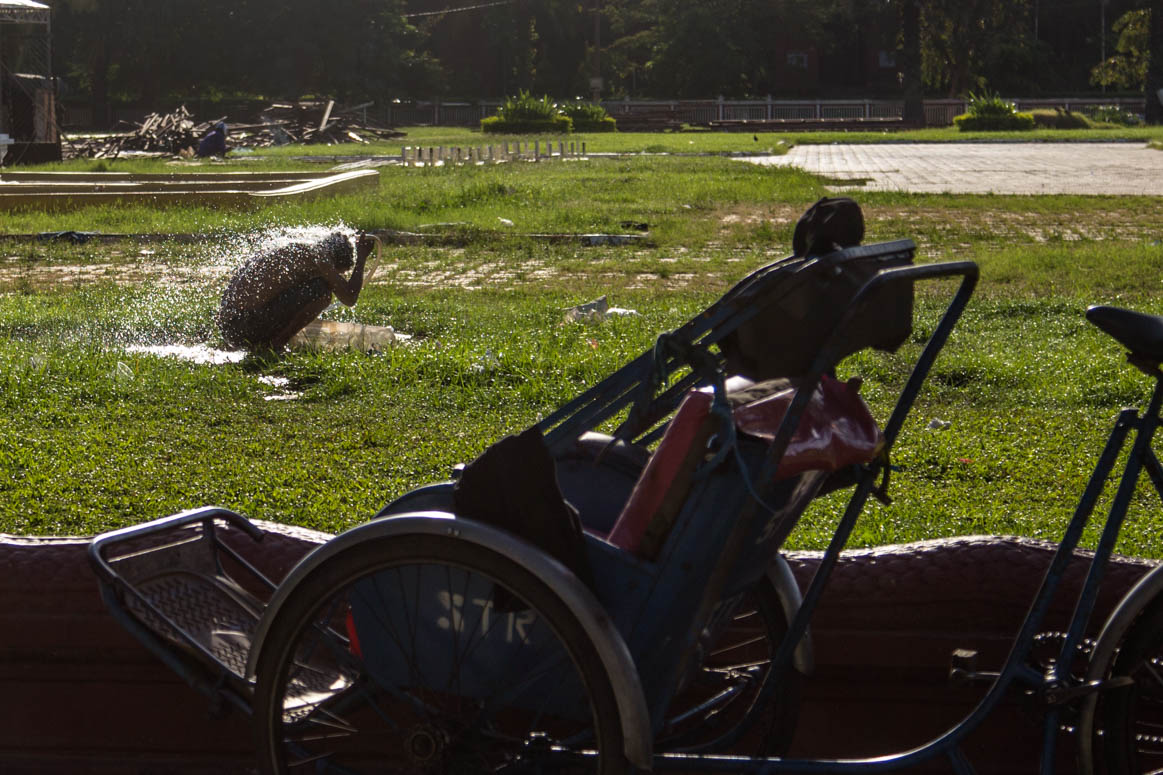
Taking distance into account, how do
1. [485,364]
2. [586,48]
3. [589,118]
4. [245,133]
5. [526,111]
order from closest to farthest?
[485,364], [245,133], [526,111], [589,118], [586,48]

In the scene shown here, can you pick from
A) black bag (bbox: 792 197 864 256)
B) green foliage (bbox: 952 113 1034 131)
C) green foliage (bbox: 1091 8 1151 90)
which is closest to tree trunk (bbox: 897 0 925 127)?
green foliage (bbox: 952 113 1034 131)

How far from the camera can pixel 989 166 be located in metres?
28.3

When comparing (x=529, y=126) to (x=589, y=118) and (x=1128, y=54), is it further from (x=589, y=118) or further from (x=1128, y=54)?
(x=1128, y=54)

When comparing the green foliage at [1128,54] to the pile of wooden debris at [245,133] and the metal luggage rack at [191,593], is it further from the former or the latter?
the metal luggage rack at [191,593]

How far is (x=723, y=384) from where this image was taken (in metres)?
2.34

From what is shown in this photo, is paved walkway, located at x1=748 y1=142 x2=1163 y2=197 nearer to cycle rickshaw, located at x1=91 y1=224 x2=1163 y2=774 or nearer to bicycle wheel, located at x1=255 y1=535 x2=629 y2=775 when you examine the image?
cycle rickshaw, located at x1=91 y1=224 x2=1163 y2=774

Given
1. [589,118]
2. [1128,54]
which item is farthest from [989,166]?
[1128,54]

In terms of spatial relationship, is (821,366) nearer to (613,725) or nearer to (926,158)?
(613,725)

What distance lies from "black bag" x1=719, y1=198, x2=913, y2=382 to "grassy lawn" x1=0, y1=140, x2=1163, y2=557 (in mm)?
2165

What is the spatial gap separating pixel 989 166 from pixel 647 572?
1086 inches

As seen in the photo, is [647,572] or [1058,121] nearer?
[647,572]

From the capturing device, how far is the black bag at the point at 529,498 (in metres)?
2.48

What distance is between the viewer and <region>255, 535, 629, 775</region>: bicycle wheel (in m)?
2.47

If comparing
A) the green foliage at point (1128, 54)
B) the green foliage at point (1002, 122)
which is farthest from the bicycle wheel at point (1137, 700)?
the green foliage at point (1128, 54)
